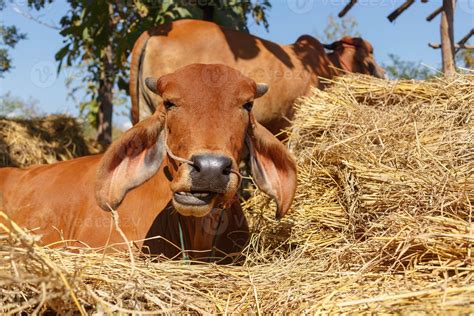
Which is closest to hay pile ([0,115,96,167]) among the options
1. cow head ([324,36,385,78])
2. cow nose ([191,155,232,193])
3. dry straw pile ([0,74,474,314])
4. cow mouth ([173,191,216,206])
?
cow head ([324,36,385,78])

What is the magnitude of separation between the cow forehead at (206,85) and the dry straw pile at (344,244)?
915 millimetres

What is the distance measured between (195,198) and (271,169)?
0.87m

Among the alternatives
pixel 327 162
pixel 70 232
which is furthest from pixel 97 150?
pixel 327 162

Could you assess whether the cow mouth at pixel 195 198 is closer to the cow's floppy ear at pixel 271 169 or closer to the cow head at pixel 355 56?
the cow's floppy ear at pixel 271 169

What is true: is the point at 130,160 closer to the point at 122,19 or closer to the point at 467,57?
the point at 122,19

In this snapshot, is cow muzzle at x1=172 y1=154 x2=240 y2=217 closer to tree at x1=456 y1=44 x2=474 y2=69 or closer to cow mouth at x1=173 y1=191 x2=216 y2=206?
cow mouth at x1=173 y1=191 x2=216 y2=206

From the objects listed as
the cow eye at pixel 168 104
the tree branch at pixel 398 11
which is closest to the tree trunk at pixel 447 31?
the tree branch at pixel 398 11

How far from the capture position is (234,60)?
6.37 meters

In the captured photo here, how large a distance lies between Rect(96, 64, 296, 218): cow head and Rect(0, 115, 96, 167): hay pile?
15.4ft

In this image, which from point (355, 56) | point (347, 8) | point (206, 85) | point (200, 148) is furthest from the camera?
point (355, 56)

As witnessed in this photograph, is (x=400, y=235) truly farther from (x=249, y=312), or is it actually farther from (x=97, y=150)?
(x=97, y=150)

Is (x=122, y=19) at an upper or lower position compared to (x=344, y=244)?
upper

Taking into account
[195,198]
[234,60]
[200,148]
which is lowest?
[195,198]

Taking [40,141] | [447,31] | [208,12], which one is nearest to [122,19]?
[208,12]
